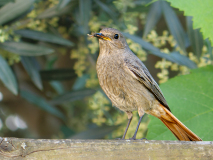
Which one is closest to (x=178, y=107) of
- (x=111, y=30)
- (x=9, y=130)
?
(x=111, y=30)

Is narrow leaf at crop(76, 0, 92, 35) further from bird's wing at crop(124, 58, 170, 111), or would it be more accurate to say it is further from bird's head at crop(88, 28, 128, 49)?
bird's wing at crop(124, 58, 170, 111)

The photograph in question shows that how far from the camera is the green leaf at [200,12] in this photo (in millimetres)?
1843

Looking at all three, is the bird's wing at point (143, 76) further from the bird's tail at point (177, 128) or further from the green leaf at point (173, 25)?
the green leaf at point (173, 25)

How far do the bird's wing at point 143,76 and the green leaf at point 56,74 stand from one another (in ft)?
4.92

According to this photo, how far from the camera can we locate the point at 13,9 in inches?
102

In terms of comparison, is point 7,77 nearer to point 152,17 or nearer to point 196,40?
point 152,17

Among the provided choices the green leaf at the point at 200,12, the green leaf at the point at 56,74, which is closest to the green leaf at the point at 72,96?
the green leaf at the point at 56,74

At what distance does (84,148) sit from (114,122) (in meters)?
1.96

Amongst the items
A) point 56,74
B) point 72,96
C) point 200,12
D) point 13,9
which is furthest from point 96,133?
point 200,12

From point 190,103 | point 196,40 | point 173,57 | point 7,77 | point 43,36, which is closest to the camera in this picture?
point 190,103

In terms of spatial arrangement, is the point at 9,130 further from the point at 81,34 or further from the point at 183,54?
the point at 183,54

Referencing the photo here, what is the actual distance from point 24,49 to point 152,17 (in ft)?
4.47

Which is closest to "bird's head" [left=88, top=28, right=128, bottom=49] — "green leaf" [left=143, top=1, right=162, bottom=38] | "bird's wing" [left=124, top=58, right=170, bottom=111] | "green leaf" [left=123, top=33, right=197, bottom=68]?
"bird's wing" [left=124, top=58, right=170, bottom=111]

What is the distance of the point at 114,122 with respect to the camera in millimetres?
3189
